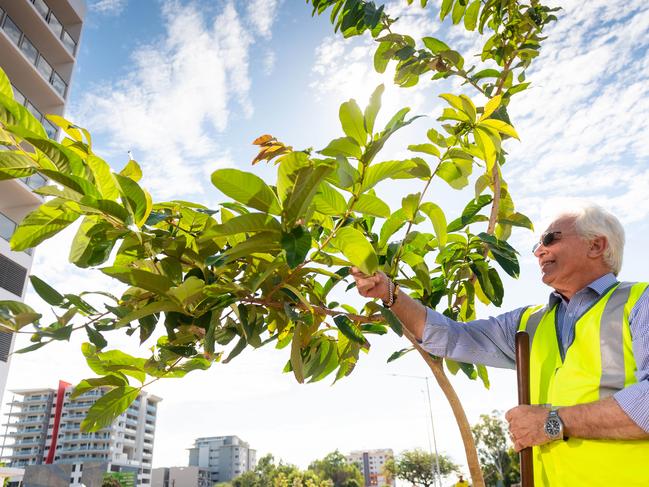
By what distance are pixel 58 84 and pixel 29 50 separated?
1.56 metres

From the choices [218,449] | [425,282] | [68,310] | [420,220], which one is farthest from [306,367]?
[218,449]

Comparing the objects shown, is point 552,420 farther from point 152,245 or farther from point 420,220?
point 152,245

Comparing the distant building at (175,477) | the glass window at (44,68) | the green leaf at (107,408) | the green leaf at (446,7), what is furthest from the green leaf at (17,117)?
the distant building at (175,477)

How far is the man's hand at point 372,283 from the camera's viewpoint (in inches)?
46.0

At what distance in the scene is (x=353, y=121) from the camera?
85 cm

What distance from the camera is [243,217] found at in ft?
2.79

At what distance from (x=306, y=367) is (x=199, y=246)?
1.70 ft

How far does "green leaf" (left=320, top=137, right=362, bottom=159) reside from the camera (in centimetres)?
86

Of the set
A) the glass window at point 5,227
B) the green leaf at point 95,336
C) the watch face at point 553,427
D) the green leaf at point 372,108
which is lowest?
the watch face at point 553,427

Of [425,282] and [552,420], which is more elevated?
[425,282]

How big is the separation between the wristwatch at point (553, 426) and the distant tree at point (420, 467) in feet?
198

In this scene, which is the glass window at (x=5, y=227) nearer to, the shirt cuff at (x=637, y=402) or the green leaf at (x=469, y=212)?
the green leaf at (x=469, y=212)

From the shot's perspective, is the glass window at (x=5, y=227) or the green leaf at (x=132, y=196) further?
the glass window at (x=5, y=227)

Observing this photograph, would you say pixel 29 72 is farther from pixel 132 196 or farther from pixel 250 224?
pixel 250 224
